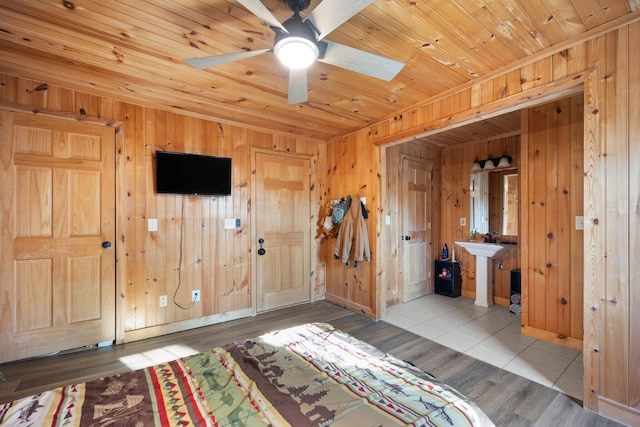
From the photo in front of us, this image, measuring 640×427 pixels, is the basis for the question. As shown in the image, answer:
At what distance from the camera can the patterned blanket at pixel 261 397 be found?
1045mm

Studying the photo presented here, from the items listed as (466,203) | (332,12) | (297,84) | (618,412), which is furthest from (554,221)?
(332,12)

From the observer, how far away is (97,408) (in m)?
1.10

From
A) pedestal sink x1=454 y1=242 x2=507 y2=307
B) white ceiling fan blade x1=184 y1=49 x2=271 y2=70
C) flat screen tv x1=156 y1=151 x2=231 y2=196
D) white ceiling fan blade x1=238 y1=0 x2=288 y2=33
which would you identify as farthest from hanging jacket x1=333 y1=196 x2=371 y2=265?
white ceiling fan blade x1=238 y1=0 x2=288 y2=33

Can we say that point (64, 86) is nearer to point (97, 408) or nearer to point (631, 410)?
point (97, 408)

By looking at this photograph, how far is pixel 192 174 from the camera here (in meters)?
3.22

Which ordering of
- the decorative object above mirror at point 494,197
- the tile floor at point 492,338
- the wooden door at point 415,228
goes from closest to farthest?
the tile floor at point 492,338
the decorative object above mirror at point 494,197
the wooden door at point 415,228

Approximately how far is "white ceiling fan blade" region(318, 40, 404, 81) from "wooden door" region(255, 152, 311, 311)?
2.27 metres

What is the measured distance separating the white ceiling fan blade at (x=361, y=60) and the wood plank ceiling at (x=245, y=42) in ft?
0.92

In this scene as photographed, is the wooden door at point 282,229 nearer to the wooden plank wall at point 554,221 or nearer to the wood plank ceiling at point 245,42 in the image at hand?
the wood plank ceiling at point 245,42

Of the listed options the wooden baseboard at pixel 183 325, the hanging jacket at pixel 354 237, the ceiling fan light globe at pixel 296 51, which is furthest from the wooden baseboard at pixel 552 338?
the ceiling fan light globe at pixel 296 51

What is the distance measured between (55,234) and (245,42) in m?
2.47

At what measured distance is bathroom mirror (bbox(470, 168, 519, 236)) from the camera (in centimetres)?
425

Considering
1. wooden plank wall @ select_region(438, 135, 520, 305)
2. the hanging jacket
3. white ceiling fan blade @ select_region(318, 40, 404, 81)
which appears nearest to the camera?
white ceiling fan blade @ select_region(318, 40, 404, 81)

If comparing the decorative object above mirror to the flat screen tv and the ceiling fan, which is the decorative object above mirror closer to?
the ceiling fan
